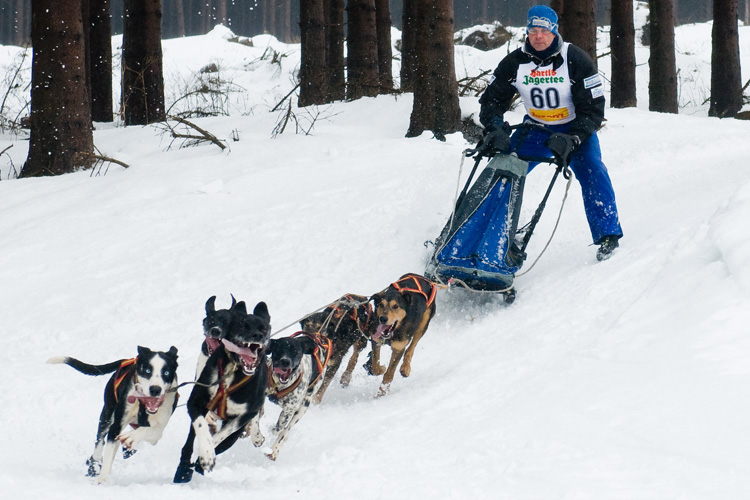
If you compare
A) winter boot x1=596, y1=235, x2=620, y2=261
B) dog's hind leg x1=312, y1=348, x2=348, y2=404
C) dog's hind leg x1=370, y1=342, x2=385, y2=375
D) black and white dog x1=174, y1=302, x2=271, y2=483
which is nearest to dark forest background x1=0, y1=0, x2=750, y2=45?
winter boot x1=596, y1=235, x2=620, y2=261

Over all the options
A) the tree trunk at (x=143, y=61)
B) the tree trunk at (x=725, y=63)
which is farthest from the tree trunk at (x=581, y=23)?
the tree trunk at (x=143, y=61)

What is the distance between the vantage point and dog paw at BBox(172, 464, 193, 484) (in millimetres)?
3607

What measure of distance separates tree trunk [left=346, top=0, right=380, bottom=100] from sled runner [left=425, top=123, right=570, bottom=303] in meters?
6.99

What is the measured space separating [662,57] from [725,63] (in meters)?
1.14

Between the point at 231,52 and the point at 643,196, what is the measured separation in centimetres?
2223

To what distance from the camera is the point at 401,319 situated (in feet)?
16.5

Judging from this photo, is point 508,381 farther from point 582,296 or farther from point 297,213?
point 297,213

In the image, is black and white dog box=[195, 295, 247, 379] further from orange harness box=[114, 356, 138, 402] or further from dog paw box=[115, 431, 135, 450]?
dog paw box=[115, 431, 135, 450]

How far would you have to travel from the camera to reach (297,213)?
7.54m

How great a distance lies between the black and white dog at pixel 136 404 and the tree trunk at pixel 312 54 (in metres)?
9.12

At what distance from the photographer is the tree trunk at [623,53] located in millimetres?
13766

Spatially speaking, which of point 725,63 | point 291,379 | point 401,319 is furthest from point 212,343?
point 725,63

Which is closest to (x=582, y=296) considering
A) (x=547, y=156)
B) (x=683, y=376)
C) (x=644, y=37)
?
(x=547, y=156)

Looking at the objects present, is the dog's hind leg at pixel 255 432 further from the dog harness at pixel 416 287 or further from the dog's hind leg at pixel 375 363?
the dog harness at pixel 416 287
